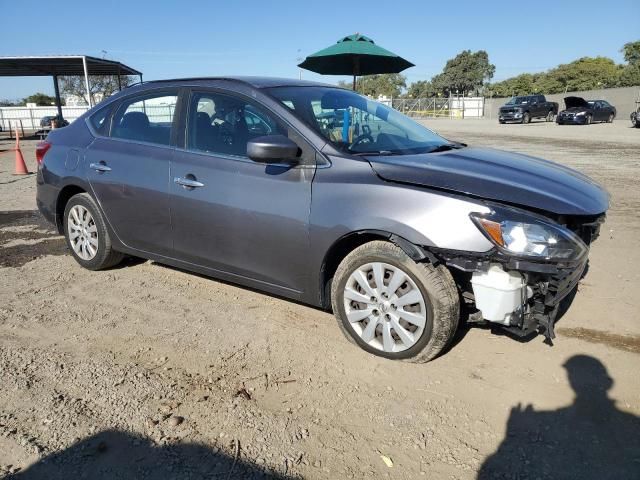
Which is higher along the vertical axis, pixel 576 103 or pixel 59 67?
pixel 59 67

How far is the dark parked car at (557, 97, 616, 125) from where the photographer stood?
101 feet

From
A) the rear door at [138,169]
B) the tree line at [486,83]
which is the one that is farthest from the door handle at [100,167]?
the tree line at [486,83]

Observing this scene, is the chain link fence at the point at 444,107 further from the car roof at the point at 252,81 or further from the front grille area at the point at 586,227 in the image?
the front grille area at the point at 586,227

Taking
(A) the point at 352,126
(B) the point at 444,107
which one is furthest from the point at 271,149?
(B) the point at 444,107

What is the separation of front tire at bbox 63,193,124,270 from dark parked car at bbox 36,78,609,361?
31 millimetres

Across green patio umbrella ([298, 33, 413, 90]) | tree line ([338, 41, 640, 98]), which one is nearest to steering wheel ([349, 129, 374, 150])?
green patio umbrella ([298, 33, 413, 90])

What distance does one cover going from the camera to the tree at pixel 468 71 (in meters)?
88.7

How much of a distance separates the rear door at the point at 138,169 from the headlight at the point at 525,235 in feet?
7.95

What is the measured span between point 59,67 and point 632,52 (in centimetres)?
7081

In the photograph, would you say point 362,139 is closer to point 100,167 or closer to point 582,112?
point 100,167

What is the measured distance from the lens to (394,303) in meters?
3.01

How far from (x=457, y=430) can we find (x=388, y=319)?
0.78 m

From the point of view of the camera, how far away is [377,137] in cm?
371

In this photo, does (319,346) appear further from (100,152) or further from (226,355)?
(100,152)
